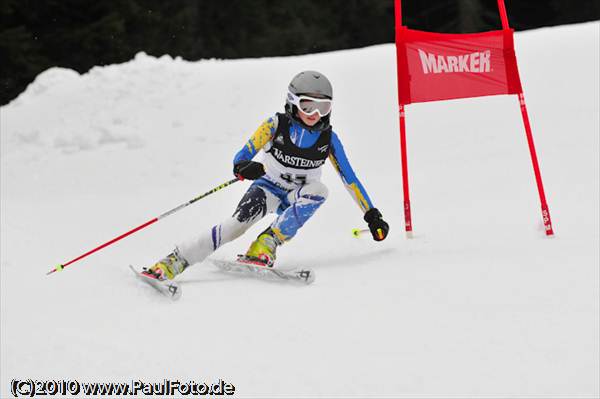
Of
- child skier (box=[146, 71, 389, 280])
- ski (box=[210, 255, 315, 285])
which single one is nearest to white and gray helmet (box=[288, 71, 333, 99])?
child skier (box=[146, 71, 389, 280])

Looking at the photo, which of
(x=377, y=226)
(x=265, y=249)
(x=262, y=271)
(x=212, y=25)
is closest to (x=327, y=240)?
(x=377, y=226)

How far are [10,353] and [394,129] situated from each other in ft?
20.9

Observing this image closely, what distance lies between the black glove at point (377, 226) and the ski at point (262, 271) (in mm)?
722

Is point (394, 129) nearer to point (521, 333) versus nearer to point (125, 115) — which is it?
point (125, 115)

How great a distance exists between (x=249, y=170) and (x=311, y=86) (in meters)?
0.67

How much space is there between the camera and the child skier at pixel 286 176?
5.09 m

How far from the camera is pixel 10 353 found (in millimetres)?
3904

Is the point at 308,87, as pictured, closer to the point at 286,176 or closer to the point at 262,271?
the point at 286,176

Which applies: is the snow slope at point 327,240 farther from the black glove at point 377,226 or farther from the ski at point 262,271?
the black glove at point 377,226

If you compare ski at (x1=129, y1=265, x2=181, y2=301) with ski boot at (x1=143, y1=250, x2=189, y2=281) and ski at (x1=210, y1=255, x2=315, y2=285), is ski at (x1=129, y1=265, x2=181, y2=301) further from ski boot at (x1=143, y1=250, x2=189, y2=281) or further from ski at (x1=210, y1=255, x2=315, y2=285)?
ski at (x1=210, y1=255, x2=315, y2=285)

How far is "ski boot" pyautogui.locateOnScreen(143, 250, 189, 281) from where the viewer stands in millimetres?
4863

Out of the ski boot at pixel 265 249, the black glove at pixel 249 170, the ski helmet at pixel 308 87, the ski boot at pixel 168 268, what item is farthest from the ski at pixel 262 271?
the ski helmet at pixel 308 87

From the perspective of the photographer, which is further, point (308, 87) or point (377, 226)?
point (377, 226)

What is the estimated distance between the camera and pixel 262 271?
5.04 meters
